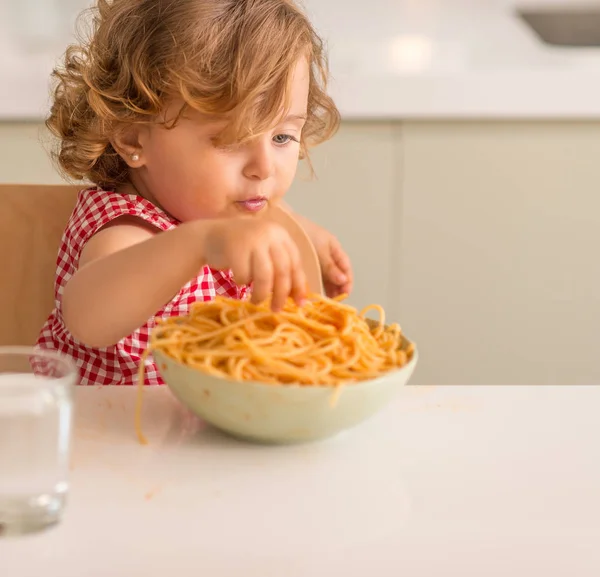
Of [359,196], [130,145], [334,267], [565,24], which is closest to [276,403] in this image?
[334,267]

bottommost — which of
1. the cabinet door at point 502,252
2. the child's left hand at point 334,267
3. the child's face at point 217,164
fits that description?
the cabinet door at point 502,252

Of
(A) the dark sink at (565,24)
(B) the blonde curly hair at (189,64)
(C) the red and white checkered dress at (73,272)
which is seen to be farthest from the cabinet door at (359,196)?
(A) the dark sink at (565,24)

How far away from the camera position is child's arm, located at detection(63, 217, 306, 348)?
77cm

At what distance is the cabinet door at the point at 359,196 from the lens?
5.96 ft

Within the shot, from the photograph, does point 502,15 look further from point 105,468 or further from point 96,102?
point 105,468

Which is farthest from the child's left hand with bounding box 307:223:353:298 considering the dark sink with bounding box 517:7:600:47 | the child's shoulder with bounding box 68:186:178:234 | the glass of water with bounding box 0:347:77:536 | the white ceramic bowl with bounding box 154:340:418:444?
the dark sink with bounding box 517:7:600:47

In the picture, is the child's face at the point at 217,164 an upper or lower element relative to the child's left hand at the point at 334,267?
upper

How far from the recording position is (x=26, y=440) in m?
0.62

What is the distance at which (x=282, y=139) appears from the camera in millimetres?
1207

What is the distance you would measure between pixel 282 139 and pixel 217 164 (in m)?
0.10

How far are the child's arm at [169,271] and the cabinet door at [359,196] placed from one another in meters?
0.96

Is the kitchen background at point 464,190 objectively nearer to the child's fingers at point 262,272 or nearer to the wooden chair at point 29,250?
the wooden chair at point 29,250

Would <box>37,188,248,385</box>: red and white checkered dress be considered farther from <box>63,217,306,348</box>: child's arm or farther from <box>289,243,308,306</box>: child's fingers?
<box>289,243,308,306</box>: child's fingers

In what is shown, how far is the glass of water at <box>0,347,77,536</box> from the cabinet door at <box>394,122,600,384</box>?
1.31 meters
